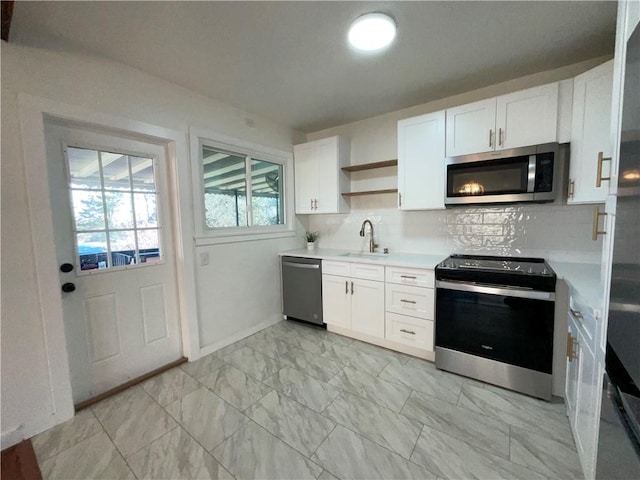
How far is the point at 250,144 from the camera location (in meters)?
2.93

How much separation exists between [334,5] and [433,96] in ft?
5.02

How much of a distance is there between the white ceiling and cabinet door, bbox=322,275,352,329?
1895 millimetres

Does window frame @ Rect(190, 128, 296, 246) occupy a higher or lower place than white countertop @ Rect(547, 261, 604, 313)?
higher

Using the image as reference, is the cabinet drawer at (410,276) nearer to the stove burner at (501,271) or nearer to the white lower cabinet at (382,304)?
the white lower cabinet at (382,304)

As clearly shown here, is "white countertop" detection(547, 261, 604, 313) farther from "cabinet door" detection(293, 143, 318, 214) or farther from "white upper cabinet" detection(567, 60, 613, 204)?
"cabinet door" detection(293, 143, 318, 214)

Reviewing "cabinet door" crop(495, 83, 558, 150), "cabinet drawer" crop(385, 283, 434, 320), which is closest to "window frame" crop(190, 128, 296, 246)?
"cabinet drawer" crop(385, 283, 434, 320)

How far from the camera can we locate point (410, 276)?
241 cm

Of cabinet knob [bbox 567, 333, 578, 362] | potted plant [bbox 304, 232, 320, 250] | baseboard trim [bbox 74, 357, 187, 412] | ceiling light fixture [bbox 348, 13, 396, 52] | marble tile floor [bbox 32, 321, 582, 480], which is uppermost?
ceiling light fixture [bbox 348, 13, 396, 52]

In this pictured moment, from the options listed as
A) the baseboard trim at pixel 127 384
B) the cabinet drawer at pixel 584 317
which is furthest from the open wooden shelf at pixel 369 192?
the baseboard trim at pixel 127 384

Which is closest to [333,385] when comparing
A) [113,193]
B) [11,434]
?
[11,434]

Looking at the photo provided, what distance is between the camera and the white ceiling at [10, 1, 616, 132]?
152 centimetres

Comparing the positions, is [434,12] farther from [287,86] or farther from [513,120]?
[287,86]

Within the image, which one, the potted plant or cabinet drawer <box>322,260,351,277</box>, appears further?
the potted plant

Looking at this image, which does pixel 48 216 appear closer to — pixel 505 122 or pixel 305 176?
pixel 305 176
